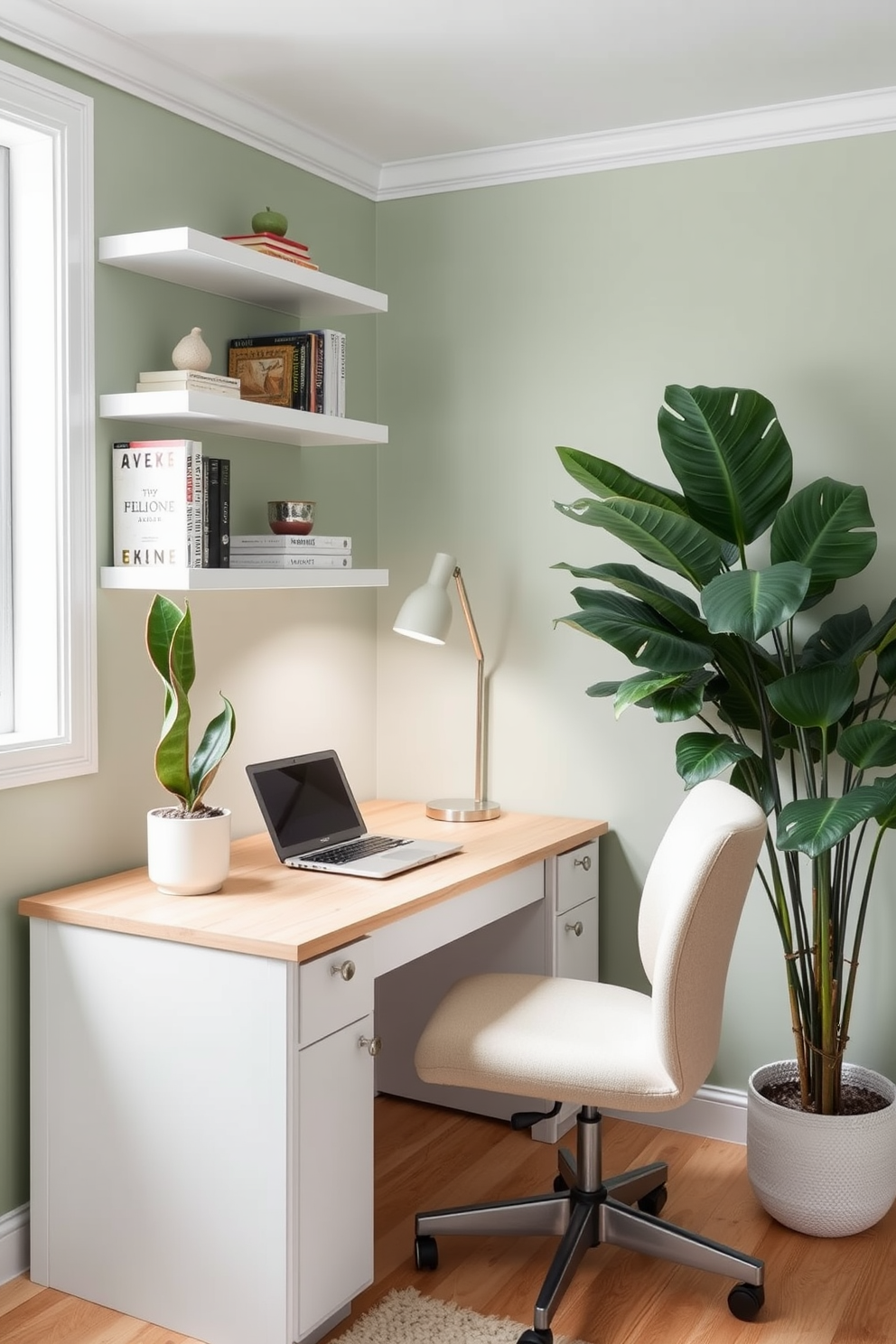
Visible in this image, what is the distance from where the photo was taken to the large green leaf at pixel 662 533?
2.54 m

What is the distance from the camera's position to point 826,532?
2.55 m

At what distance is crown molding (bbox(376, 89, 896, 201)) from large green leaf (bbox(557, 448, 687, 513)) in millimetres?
886

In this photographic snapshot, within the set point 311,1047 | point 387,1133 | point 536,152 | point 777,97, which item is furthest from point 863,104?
point 387,1133

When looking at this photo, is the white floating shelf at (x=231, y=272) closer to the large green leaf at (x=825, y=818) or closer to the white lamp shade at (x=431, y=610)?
the white lamp shade at (x=431, y=610)

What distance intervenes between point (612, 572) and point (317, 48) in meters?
1.24

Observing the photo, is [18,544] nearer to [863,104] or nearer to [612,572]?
[612,572]

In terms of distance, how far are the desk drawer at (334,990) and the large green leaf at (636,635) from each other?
2.68 ft

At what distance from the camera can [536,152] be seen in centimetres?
320

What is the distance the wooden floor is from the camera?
7.48 ft

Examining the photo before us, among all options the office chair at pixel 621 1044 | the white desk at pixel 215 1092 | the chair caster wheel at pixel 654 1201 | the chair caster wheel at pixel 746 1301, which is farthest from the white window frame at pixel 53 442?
the chair caster wheel at pixel 746 1301

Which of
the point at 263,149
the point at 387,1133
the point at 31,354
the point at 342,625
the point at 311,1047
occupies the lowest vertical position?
the point at 387,1133

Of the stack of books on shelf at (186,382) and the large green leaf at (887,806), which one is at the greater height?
the stack of books on shelf at (186,382)

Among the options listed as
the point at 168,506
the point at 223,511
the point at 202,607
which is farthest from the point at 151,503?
the point at 202,607

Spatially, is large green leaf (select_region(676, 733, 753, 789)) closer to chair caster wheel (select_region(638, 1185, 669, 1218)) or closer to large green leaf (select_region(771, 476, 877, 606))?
large green leaf (select_region(771, 476, 877, 606))
